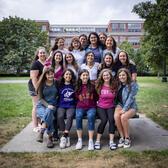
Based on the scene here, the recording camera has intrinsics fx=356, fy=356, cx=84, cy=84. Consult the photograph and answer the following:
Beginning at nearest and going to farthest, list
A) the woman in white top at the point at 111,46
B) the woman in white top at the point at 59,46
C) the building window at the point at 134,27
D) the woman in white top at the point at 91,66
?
the woman in white top at the point at 91,66 < the woman in white top at the point at 111,46 < the woman in white top at the point at 59,46 < the building window at the point at 134,27

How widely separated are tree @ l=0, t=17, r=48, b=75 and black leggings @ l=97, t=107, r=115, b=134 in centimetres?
4912

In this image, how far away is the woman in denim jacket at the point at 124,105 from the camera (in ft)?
20.4

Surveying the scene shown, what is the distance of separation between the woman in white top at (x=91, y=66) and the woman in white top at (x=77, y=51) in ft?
0.84

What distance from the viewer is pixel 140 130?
758 centimetres

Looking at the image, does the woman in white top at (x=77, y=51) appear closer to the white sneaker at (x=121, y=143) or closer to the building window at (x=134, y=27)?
the white sneaker at (x=121, y=143)

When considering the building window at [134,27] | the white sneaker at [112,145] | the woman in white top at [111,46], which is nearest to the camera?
the white sneaker at [112,145]

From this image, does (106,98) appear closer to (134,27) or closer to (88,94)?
(88,94)

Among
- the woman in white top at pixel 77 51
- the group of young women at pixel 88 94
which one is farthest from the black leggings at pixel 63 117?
the woman in white top at pixel 77 51

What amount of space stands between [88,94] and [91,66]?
66 cm

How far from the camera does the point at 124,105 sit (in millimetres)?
6387

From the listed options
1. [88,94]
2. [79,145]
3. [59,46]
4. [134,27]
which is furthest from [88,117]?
[134,27]

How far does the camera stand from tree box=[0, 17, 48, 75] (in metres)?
55.2

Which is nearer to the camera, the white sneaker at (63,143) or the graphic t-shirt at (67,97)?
the white sneaker at (63,143)

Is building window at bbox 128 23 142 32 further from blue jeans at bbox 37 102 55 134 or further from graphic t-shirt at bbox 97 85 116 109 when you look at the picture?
blue jeans at bbox 37 102 55 134
